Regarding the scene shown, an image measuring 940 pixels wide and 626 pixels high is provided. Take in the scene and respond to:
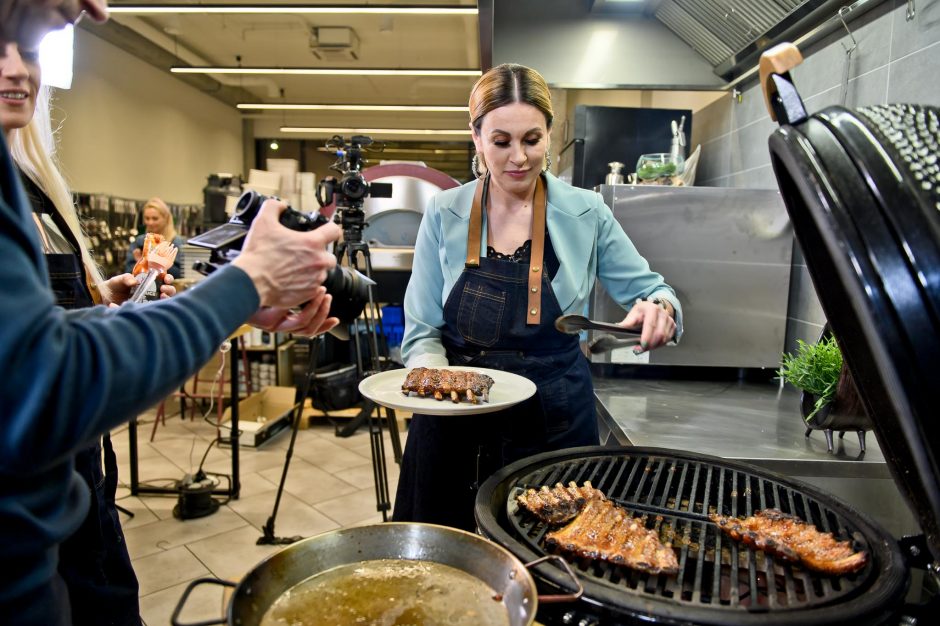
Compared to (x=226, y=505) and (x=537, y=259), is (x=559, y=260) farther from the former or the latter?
(x=226, y=505)

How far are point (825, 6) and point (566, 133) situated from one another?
1782 mm

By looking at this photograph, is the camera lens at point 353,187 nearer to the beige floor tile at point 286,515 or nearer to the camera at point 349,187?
the camera at point 349,187

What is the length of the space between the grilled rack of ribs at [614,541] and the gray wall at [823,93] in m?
1.64

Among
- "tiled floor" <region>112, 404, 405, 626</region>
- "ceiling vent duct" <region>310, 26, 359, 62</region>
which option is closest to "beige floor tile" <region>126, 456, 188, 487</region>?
"tiled floor" <region>112, 404, 405, 626</region>

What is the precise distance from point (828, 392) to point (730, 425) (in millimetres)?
425

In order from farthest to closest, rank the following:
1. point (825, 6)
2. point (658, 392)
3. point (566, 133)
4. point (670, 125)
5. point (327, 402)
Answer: point (327, 402) < point (566, 133) < point (670, 125) < point (658, 392) < point (825, 6)

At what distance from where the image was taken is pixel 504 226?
187cm

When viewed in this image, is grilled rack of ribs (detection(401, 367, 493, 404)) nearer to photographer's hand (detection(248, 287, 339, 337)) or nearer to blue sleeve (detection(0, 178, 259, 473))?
photographer's hand (detection(248, 287, 339, 337))

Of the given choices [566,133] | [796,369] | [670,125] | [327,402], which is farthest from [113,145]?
[796,369]

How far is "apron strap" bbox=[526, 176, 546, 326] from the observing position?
1.72m

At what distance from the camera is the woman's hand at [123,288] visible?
59.7 inches

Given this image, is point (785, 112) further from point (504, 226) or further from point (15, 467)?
point (504, 226)

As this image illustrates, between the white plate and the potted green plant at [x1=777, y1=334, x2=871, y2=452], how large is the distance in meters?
0.82

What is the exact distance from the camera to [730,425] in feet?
6.60
